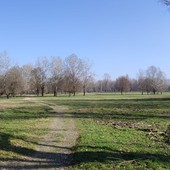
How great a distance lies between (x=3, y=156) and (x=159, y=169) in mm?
5319

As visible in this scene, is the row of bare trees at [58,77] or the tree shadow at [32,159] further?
the row of bare trees at [58,77]

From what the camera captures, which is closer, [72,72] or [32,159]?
[32,159]

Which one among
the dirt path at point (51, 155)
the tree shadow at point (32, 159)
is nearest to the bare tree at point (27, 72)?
the dirt path at point (51, 155)

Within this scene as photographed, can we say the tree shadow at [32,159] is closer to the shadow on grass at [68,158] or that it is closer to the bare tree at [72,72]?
the shadow on grass at [68,158]

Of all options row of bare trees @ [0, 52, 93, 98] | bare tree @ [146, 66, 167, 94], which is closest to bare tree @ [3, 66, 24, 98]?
row of bare trees @ [0, 52, 93, 98]

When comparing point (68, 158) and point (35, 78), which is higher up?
point (35, 78)

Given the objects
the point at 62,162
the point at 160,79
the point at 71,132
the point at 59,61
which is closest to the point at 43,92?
the point at 59,61

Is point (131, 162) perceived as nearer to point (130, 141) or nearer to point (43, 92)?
point (130, 141)

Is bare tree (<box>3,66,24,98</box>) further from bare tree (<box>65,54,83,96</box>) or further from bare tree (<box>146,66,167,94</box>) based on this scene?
bare tree (<box>146,66,167,94</box>)

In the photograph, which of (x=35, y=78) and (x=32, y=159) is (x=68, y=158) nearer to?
(x=32, y=159)

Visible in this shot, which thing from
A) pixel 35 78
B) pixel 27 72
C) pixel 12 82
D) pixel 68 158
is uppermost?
pixel 27 72

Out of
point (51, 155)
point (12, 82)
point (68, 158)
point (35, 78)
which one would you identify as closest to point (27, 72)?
point (35, 78)

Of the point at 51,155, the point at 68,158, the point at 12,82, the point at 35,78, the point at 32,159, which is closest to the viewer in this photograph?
the point at 32,159

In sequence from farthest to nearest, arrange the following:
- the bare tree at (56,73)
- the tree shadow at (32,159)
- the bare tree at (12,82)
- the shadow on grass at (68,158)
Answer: the bare tree at (56,73), the bare tree at (12,82), the shadow on grass at (68,158), the tree shadow at (32,159)
